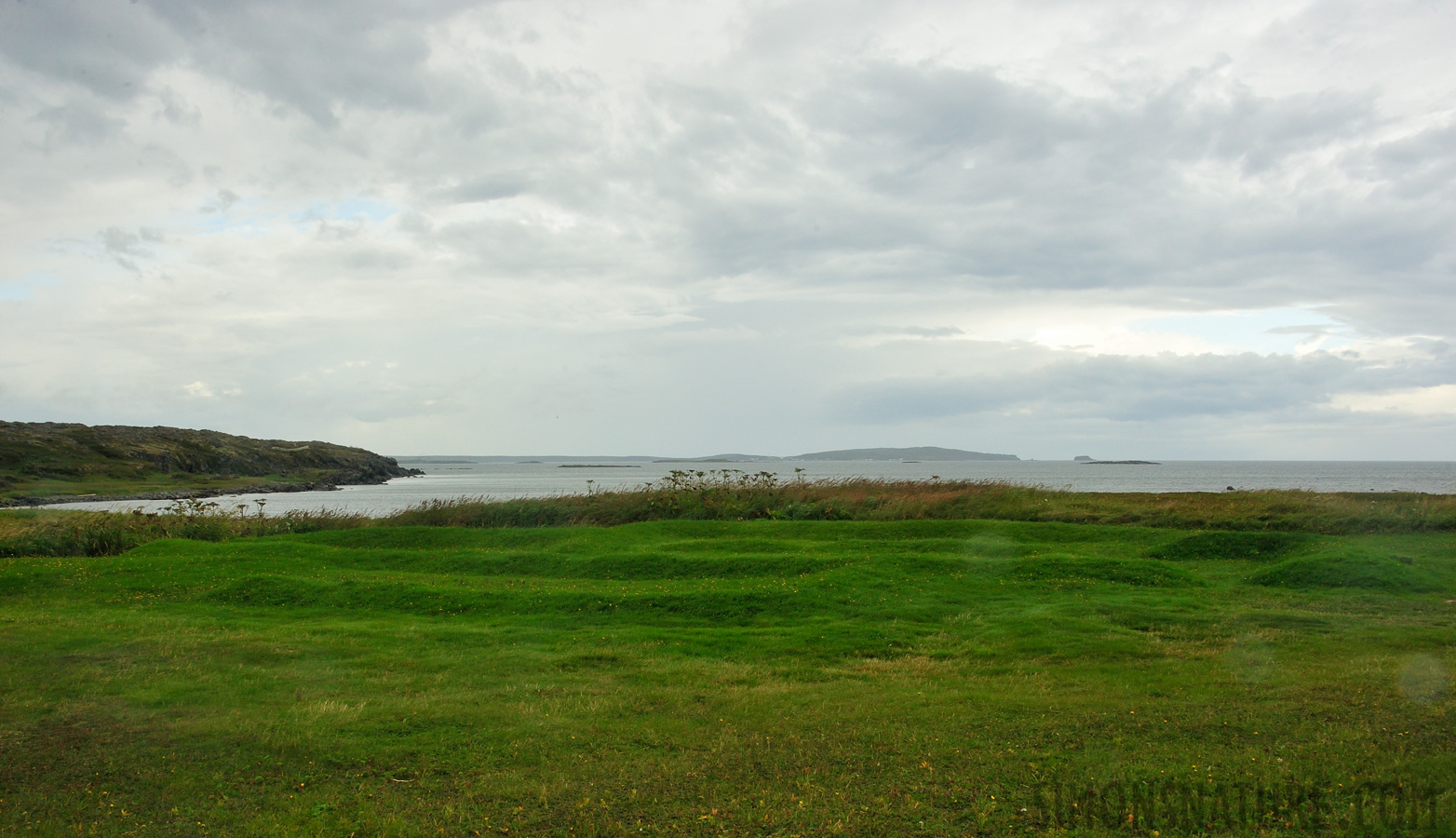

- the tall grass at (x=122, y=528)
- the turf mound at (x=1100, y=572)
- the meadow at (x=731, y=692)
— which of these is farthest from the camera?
the tall grass at (x=122, y=528)

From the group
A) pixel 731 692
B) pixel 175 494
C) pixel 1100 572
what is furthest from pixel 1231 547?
pixel 175 494

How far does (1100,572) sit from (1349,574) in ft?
16.7

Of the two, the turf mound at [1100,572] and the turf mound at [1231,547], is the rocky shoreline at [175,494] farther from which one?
the turf mound at [1231,547]

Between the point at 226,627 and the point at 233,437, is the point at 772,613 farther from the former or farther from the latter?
the point at 233,437

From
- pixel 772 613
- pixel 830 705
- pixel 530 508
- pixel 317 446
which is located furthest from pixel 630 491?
pixel 317 446

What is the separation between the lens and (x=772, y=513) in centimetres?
2952

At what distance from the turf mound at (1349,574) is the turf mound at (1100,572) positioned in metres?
1.81

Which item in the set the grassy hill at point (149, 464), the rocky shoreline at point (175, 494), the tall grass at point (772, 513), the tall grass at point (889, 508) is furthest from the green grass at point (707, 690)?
the grassy hill at point (149, 464)

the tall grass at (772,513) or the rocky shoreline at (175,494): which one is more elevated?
the tall grass at (772,513)

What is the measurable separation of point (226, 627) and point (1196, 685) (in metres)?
14.7

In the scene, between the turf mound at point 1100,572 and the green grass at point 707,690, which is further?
the turf mound at point 1100,572

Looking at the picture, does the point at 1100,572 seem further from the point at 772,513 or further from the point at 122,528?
the point at 122,528

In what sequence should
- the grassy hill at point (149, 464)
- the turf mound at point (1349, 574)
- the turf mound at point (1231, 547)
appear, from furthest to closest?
the grassy hill at point (149, 464), the turf mound at point (1231, 547), the turf mound at point (1349, 574)

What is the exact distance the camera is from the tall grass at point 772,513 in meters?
25.6
